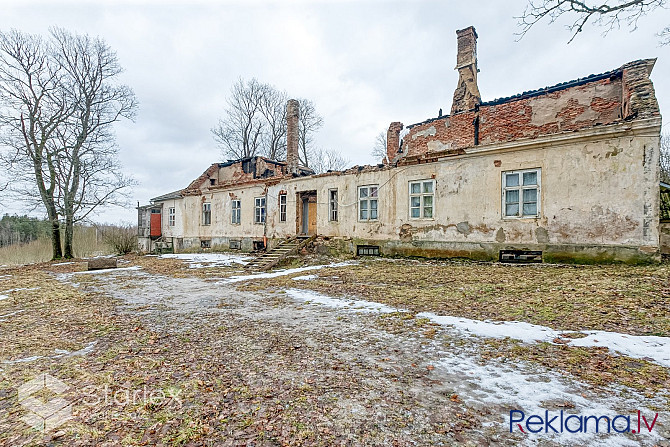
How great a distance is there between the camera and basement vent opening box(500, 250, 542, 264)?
10.0 meters

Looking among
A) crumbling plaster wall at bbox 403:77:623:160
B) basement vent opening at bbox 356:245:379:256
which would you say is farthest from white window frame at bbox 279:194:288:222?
crumbling plaster wall at bbox 403:77:623:160

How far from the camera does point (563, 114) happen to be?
11.4 metres

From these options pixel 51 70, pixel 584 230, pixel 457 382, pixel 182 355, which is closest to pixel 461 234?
pixel 584 230

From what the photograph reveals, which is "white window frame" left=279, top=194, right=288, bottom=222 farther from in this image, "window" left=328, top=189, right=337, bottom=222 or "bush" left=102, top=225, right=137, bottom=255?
"bush" left=102, top=225, right=137, bottom=255

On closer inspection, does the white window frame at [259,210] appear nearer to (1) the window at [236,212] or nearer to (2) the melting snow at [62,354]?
(1) the window at [236,212]

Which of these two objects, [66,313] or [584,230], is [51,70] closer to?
[66,313]

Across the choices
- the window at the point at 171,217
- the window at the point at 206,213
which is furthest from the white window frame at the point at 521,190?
the window at the point at 171,217

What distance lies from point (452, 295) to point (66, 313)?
286 inches

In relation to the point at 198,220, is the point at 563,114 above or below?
above

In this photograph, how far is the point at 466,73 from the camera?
1431 centimetres

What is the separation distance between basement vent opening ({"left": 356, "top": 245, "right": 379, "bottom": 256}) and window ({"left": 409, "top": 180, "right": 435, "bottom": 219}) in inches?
81.9

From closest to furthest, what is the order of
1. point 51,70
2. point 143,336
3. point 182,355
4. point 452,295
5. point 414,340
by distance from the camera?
point 182,355 < point 414,340 < point 143,336 < point 452,295 < point 51,70

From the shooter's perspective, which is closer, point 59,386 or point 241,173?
point 59,386

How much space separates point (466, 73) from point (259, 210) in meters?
12.3
